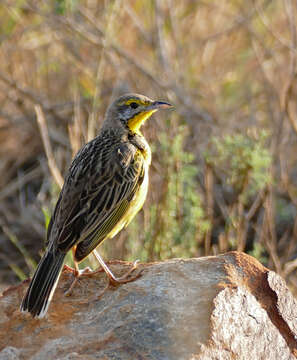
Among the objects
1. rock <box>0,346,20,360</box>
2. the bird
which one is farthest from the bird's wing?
rock <box>0,346,20,360</box>

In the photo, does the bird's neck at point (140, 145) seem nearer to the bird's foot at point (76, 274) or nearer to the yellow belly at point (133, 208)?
the yellow belly at point (133, 208)

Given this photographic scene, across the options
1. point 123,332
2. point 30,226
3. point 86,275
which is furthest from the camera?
point 30,226

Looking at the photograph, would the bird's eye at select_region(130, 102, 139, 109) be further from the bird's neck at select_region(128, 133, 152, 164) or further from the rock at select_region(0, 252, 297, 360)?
the rock at select_region(0, 252, 297, 360)

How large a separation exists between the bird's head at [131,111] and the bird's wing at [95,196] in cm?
35

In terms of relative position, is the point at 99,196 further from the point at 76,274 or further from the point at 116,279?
the point at 116,279

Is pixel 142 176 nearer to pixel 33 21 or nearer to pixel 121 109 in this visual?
pixel 121 109

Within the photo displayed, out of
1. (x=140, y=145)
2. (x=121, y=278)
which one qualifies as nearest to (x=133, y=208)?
(x=140, y=145)

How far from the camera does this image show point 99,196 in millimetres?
5145

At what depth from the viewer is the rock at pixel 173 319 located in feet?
12.4

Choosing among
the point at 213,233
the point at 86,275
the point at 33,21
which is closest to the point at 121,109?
the point at 86,275

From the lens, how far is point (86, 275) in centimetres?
475

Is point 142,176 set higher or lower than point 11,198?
higher

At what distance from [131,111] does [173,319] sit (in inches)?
95.2

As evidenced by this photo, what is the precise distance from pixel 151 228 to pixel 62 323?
2.40 m
